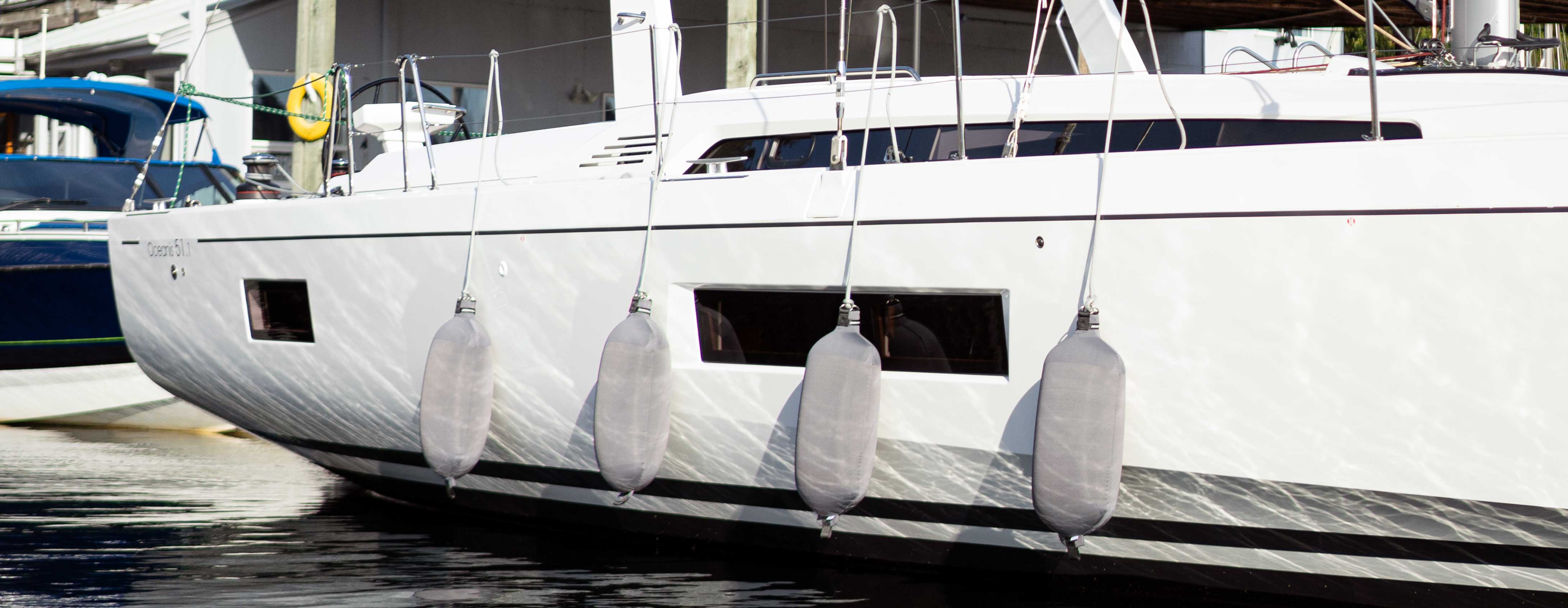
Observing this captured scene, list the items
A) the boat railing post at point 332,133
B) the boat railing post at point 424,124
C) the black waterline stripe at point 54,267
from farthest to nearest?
the black waterline stripe at point 54,267 < the boat railing post at point 332,133 < the boat railing post at point 424,124

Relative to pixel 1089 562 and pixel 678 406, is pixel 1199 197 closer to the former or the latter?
pixel 1089 562

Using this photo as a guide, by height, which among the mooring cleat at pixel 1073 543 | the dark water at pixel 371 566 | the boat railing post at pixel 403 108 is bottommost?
the dark water at pixel 371 566

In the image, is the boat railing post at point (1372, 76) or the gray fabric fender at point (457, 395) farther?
the gray fabric fender at point (457, 395)

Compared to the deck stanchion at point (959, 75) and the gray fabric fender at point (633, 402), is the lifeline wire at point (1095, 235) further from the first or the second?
the gray fabric fender at point (633, 402)

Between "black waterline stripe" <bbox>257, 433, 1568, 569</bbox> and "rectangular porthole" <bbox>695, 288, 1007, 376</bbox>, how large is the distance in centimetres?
36

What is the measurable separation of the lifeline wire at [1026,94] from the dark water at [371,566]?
1.04m

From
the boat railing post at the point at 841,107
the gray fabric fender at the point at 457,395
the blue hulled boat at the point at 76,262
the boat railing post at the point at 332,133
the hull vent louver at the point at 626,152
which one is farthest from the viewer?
the blue hulled boat at the point at 76,262

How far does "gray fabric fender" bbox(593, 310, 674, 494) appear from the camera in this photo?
3287 mm

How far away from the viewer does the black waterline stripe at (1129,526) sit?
8.82 ft

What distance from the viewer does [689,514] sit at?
3686 mm

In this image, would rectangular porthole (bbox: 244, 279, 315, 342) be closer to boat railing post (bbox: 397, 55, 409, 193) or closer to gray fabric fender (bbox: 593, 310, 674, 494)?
boat railing post (bbox: 397, 55, 409, 193)

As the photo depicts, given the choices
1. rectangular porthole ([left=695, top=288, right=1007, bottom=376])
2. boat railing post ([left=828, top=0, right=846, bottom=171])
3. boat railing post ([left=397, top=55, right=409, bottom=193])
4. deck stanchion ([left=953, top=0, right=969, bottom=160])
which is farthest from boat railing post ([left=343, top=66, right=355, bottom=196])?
deck stanchion ([left=953, top=0, right=969, bottom=160])

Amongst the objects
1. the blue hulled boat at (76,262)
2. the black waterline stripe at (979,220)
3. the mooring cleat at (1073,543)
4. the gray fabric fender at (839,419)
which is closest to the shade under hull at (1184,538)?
the mooring cleat at (1073,543)

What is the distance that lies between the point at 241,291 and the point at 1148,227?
112 inches
